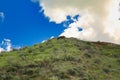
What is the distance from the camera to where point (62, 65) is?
149 feet

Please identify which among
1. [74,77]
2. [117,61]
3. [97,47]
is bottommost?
[74,77]

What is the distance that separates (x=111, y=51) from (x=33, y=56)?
1983cm

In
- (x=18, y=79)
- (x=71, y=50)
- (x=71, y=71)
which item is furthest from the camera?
(x=71, y=50)

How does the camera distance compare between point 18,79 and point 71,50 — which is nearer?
point 18,79

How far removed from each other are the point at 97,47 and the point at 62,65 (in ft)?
69.2

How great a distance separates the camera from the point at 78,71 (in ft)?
145

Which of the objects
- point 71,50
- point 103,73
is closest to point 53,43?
point 71,50

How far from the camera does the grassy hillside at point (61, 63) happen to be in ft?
138

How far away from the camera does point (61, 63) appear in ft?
152

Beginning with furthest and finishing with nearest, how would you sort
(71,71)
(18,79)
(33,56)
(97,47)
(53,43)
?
(97,47), (53,43), (33,56), (71,71), (18,79)

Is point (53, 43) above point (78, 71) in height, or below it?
above

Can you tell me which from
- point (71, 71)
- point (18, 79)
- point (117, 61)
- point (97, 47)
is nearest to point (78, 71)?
point (71, 71)

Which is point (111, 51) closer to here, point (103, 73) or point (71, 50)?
point (71, 50)

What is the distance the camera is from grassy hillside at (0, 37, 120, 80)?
42181 mm
